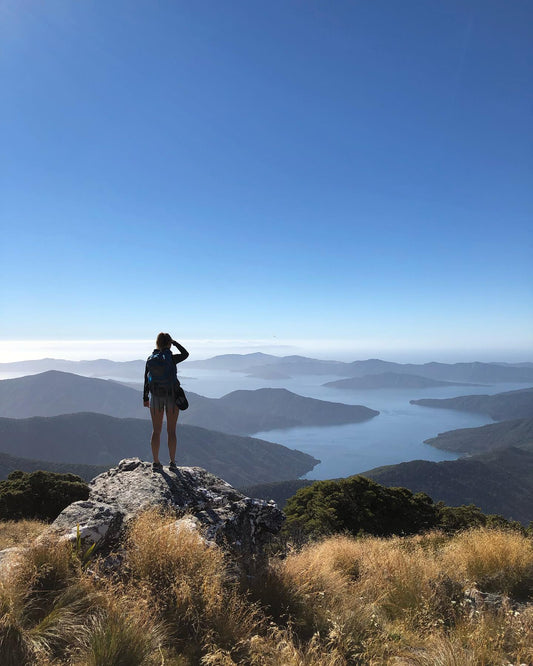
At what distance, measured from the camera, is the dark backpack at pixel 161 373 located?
7188mm

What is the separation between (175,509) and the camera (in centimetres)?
568

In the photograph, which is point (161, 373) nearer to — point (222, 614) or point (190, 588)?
point (190, 588)

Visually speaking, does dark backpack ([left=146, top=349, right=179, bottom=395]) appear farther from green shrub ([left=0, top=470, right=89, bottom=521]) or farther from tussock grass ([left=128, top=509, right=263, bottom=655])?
green shrub ([left=0, top=470, right=89, bottom=521])

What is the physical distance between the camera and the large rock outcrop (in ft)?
14.2

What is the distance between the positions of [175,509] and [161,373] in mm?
2609

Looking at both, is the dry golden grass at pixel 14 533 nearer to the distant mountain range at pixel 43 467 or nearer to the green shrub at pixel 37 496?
the green shrub at pixel 37 496

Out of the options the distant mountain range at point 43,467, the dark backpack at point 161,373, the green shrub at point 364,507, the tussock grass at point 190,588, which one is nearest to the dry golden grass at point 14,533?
the dark backpack at point 161,373

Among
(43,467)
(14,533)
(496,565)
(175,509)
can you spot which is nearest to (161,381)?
(175,509)

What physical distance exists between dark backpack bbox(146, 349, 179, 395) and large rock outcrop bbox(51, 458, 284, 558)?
1.70m

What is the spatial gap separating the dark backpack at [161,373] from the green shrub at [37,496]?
1129 cm

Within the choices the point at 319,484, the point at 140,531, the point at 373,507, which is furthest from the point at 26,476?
the point at 373,507

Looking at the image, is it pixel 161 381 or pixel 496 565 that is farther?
→ pixel 161 381

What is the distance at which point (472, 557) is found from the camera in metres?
5.30

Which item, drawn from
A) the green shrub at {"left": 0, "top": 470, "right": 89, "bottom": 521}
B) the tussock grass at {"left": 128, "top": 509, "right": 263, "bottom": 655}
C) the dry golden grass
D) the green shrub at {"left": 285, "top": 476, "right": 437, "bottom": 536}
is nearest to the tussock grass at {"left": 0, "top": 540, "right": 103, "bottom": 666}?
the tussock grass at {"left": 128, "top": 509, "right": 263, "bottom": 655}
